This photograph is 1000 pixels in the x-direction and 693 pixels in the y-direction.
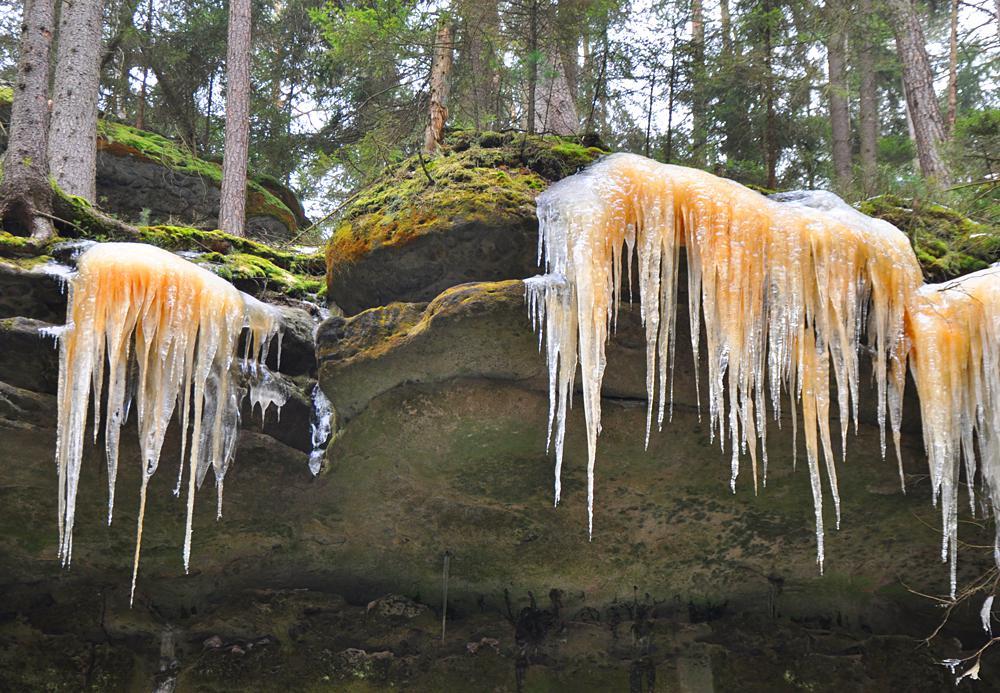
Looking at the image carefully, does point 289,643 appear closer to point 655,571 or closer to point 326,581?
point 326,581

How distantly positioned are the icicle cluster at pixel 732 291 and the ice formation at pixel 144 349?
2.04 metres

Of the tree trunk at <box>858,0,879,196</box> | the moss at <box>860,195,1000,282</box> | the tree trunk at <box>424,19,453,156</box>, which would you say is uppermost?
the tree trunk at <box>858,0,879,196</box>

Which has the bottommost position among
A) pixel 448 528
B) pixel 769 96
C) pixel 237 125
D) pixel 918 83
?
pixel 448 528

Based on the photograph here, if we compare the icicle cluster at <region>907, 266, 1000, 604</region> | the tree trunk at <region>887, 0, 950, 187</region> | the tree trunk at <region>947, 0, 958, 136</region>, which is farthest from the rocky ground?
the tree trunk at <region>947, 0, 958, 136</region>

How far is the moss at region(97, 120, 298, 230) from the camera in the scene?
36.7 ft

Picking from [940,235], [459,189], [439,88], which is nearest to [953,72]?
[940,235]

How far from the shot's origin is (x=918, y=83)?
8.66 meters

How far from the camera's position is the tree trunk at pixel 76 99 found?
7.72 metres

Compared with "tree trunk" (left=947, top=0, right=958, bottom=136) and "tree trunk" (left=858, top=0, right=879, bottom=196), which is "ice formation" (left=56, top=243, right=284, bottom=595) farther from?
"tree trunk" (left=947, top=0, right=958, bottom=136)

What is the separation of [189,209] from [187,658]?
24.9 ft

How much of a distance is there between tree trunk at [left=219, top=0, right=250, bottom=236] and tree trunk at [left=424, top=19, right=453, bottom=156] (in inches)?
128

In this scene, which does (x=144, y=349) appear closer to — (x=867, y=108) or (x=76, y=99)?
(x=76, y=99)

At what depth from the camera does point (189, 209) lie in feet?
38.6

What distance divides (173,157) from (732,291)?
10.2 meters
